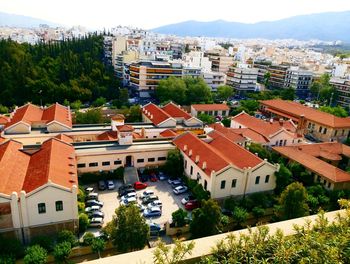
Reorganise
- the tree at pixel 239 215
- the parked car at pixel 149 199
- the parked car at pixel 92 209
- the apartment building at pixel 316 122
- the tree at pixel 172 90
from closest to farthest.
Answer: the tree at pixel 239 215 < the parked car at pixel 92 209 < the parked car at pixel 149 199 < the apartment building at pixel 316 122 < the tree at pixel 172 90

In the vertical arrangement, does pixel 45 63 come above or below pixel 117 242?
above

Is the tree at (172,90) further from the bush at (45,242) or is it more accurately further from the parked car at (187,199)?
the bush at (45,242)

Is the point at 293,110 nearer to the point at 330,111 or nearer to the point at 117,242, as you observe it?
the point at 330,111

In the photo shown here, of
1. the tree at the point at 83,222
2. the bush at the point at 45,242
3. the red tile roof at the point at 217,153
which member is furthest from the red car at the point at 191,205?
the bush at the point at 45,242

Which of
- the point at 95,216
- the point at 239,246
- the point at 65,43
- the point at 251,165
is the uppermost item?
the point at 65,43

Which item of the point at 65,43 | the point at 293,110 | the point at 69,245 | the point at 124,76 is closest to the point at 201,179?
the point at 69,245

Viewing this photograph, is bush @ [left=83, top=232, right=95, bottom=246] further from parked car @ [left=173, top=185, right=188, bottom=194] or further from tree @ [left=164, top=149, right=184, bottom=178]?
tree @ [left=164, top=149, right=184, bottom=178]
